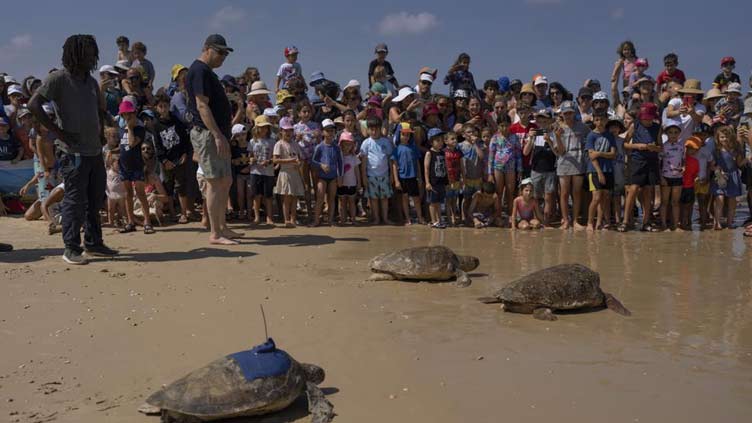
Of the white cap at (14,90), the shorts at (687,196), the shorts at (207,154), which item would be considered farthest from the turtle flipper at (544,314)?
the white cap at (14,90)

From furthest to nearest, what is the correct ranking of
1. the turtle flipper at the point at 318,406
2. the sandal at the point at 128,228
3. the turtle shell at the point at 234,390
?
the sandal at the point at 128,228 < the turtle flipper at the point at 318,406 < the turtle shell at the point at 234,390

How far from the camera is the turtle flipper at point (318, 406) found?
11.6ft

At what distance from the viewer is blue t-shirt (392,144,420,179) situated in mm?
10734

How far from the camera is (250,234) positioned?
30.4 ft

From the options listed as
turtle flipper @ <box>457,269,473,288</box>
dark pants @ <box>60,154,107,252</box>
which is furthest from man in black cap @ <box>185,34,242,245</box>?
turtle flipper @ <box>457,269,473,288</box>

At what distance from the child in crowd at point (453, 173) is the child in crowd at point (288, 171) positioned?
2.27 metres

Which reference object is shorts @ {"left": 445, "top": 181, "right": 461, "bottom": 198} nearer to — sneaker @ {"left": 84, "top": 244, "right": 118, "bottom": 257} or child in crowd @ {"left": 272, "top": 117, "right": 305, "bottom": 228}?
child in crowd @ {"left": 272, "top": 117, "right": 305, "bottom": 228}

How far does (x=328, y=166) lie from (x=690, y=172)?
548 cm

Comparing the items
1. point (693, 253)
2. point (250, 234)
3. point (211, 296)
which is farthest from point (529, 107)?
point (211, 296)

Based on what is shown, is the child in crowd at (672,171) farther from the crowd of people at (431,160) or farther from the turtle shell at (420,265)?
the turtle shell at (420,265)

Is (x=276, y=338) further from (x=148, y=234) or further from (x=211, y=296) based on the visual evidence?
(x=148, y=234)

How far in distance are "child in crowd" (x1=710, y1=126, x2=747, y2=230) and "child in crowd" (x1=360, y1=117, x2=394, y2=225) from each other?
4.98 m

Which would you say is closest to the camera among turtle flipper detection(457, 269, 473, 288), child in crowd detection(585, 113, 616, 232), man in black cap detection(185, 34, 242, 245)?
turtle flipper detection(457, 269, 473, 288)

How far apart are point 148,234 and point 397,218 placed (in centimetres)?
389
